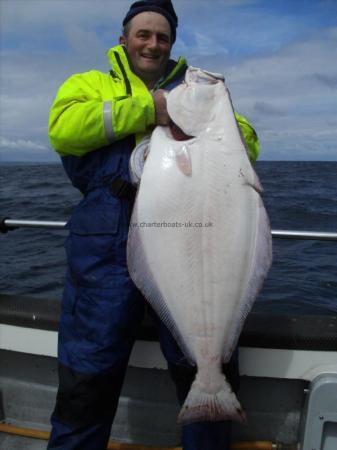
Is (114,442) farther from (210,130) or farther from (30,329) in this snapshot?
(210,130)

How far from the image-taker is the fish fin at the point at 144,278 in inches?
71.9

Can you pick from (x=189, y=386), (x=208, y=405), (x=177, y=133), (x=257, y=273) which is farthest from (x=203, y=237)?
(x=189, y=386)

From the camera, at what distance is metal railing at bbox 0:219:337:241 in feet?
7.97

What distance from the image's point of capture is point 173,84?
2.18 m

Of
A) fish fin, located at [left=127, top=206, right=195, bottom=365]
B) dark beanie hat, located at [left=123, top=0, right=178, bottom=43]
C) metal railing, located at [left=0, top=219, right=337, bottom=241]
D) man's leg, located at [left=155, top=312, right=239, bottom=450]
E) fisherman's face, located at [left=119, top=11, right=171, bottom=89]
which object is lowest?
man's leg, located at [left=155, top=312, right=239, bottom=450]

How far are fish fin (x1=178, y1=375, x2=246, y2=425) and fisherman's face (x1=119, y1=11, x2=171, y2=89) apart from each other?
1.46 m

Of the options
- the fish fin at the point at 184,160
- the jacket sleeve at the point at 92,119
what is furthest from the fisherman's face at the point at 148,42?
the fish fin at the point at 184,160

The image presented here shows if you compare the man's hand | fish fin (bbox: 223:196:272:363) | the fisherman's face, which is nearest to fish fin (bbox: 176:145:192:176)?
the man's hand

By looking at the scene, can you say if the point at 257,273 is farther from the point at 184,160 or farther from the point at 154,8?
the point at 154,8

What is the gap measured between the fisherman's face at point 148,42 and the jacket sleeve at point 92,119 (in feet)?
0.96

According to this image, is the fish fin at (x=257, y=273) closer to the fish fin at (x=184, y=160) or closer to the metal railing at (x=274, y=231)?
the fish fin at (x=184, y=160)

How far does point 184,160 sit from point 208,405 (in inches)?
39.5

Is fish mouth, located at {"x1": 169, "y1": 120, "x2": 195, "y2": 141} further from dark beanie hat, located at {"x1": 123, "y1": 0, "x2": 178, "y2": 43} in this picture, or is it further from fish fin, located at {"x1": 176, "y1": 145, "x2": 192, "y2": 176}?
dark beanie hat, located at {"x1": 123, "y1": 0, "x2": 178, "y2": 43}

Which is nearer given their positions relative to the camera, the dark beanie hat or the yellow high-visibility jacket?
the yellow high-visibility jacket
